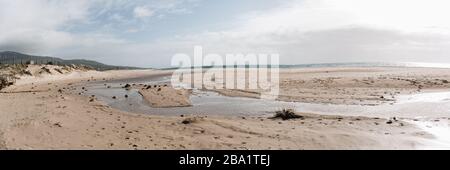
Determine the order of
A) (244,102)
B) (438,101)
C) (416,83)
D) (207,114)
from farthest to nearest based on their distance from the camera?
1. (416,83)
2. (244,102)
3. (438,101)
4. (207,114)

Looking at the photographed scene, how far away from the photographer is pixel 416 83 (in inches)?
1079

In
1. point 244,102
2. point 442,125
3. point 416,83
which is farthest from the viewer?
point 416,83

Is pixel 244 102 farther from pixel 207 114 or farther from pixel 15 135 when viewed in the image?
pixel 15 135

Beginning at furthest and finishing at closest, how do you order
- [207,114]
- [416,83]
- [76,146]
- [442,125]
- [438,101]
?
1. [416,83]
2. [438,101]
3. [207,114]
4. [442,125]
5. [76,146]

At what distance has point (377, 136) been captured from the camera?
36.3ft

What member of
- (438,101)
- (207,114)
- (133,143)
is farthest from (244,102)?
(133,143)

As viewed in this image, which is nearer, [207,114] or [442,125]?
[442,125]

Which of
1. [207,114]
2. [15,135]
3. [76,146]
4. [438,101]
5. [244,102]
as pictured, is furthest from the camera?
[244,102]
